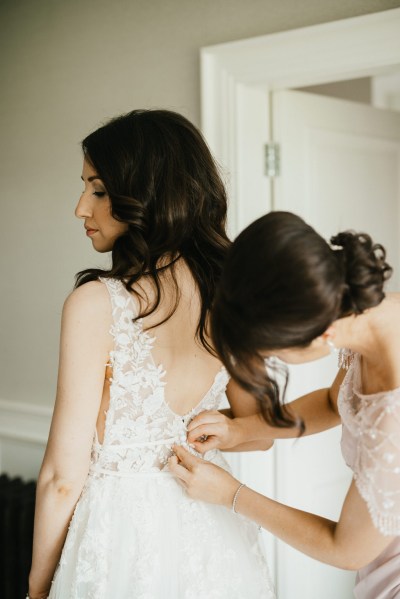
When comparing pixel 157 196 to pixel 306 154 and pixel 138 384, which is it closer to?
pixel 138 384

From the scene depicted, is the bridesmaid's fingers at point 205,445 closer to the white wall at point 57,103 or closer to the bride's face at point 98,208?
the bride's face at point 98,208

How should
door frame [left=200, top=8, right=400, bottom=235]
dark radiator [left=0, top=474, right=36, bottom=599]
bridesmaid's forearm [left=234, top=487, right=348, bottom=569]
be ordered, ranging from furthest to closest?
dark radiator [left=0, top=474, right=36, bottom=599] → door frame [left=200, top=8, right=400, bottom=235] → bridesmaid's forearm [left=234, top=487, right=348, bottom=569]

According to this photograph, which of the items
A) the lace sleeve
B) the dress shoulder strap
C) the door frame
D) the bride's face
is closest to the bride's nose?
the bride's face

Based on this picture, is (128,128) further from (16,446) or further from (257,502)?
(16,446)

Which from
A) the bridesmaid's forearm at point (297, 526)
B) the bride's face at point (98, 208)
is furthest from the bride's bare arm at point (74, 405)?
the bridesmaid's forearm at point (297, 526)

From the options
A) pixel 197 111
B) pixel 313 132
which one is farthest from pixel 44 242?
pixel 313 132

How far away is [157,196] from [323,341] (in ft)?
1.78

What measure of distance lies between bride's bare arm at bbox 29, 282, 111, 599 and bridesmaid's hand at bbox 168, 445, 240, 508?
0.69 ft

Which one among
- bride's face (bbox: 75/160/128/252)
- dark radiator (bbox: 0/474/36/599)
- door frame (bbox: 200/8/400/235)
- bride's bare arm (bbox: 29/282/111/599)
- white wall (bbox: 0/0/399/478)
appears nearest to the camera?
bride's bare arm (bbox: 29/282/111/599)

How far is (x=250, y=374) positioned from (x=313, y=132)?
186 cm

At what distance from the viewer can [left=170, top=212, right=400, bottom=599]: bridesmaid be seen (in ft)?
3.28

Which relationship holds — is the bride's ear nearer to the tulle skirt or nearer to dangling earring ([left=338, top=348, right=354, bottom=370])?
dangling earring ([left=338, top=348, right=354, bottom=370])

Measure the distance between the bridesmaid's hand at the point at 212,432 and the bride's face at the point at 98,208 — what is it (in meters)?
0.46

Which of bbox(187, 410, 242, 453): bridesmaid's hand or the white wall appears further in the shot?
the white wall
